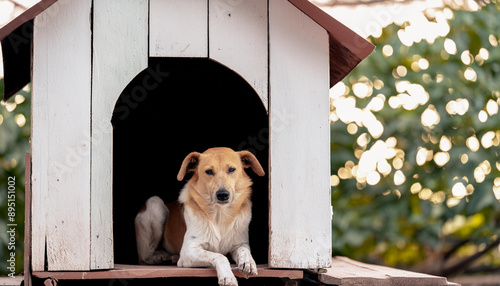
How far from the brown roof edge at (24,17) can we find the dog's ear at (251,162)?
1.87 metres

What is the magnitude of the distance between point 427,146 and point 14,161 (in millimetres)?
4543

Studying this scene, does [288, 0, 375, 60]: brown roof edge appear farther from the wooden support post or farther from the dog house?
the wooden support post

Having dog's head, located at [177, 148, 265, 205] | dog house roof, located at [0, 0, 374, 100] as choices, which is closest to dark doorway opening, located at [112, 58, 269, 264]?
dog's head, located at [177, 148, 265, 205]

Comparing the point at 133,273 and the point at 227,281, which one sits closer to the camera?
the point at 227,281

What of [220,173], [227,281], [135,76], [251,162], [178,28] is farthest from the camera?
[251,162]

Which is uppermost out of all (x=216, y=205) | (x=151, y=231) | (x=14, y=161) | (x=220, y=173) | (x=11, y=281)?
(x=14, y=161)

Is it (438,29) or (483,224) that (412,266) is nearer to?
(483,224)

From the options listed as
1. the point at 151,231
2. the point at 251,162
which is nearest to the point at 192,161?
the point at 251,162


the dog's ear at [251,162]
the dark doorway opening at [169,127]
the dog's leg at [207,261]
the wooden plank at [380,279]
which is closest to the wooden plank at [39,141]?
the dog's leg at [207,261]

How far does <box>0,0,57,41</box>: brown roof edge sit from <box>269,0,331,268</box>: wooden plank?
5.26 feet

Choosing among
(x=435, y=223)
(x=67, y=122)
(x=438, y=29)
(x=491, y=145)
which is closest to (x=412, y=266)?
(x=435, y=223)

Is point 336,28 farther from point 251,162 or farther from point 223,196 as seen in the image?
point 223,196

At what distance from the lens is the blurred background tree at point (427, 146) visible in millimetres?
7102

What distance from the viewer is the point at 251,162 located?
5199mm
